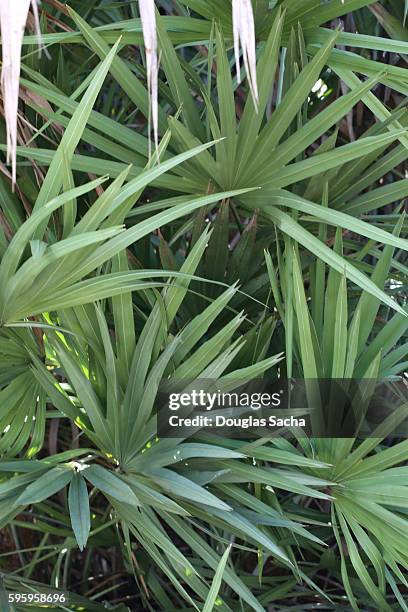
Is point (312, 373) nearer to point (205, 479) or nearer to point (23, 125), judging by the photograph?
point (205, 479)

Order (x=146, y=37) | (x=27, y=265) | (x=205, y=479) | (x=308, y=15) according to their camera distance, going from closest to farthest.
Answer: (x=146, y=37) < (x=27, y=265) < (x=205, y=479) < (x=308, y=15)

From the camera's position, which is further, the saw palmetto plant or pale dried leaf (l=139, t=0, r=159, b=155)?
the saw palmetto plant

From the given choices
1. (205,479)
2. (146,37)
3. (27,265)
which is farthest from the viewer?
(205,479)

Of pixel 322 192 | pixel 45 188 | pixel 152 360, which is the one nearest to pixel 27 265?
pixel 45 188

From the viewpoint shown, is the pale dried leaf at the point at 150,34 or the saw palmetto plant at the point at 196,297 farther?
the saw palmetto plant at the point at 196,297

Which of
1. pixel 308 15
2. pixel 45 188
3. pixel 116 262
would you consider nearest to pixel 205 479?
pixel 116 262

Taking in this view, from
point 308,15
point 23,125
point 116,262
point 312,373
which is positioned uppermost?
point 308,15

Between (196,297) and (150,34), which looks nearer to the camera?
(150,34)

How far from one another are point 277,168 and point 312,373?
27 centimetres

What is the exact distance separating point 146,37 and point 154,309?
1.24 feet

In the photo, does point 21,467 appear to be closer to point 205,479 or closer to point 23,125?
point 205,479

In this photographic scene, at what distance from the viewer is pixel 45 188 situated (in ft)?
2.94

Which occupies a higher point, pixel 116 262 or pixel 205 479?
pixel 116 262

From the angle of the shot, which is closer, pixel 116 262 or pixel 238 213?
pixel 116 262
